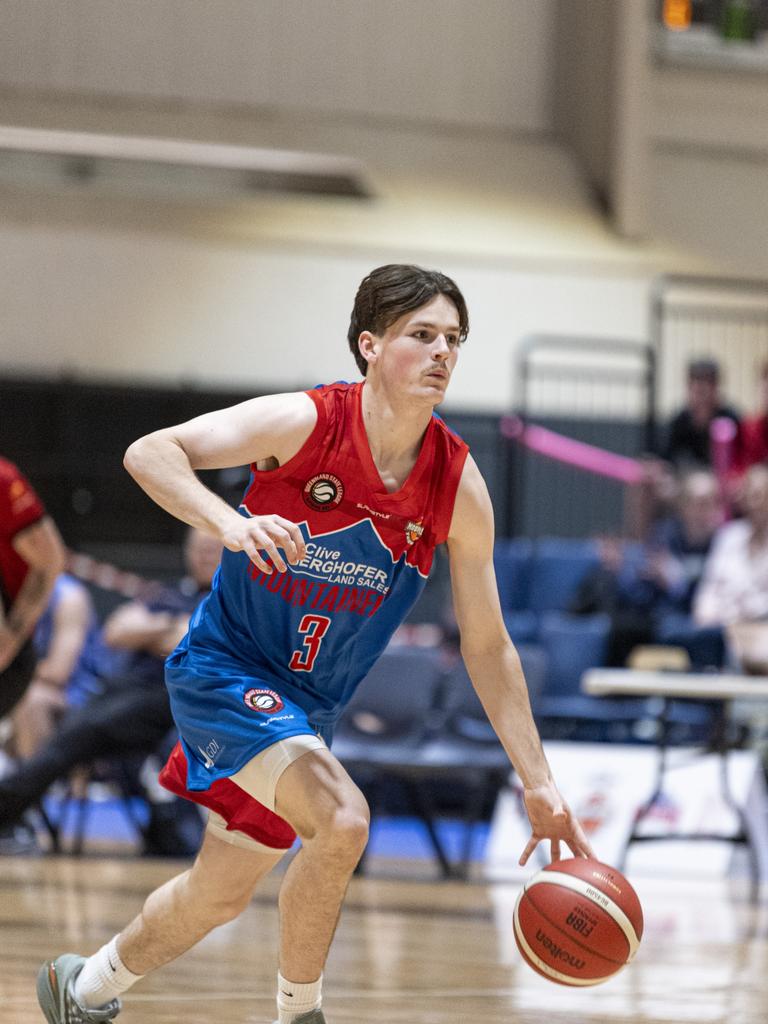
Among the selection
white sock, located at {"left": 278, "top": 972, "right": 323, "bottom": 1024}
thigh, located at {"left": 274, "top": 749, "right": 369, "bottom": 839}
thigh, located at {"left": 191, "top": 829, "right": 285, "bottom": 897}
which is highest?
thigh, located at {"left": 274, "top": 749, "right": 369, "bottom": 839}

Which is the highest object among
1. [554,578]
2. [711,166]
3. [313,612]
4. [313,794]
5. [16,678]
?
[711,166]

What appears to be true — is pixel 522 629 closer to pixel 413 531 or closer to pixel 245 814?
pixel 413 531

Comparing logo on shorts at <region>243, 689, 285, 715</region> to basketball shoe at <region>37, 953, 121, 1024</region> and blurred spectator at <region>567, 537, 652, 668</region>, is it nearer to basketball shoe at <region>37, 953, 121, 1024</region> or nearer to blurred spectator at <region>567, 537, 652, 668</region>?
basketball shoe at <region>37, 953, 121, 1024</region>

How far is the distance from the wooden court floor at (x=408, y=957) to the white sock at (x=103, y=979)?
0.38 metres

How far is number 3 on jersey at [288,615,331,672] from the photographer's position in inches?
138

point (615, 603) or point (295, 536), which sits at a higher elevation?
point (295, 536)

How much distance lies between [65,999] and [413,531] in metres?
1.34

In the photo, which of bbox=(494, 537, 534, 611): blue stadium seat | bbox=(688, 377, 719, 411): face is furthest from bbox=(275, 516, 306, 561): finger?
→ bbox=(688, 377, 719, 411): face

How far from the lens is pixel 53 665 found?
27.3 feet

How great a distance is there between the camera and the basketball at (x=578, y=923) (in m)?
3.39

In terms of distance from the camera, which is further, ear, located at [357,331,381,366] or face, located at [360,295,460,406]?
ear, located at [357,331,381,366]

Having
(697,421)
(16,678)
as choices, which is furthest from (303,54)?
(16,678)

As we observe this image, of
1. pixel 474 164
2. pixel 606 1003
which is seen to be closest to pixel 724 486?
pixel 474 164

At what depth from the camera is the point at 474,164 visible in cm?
1402
